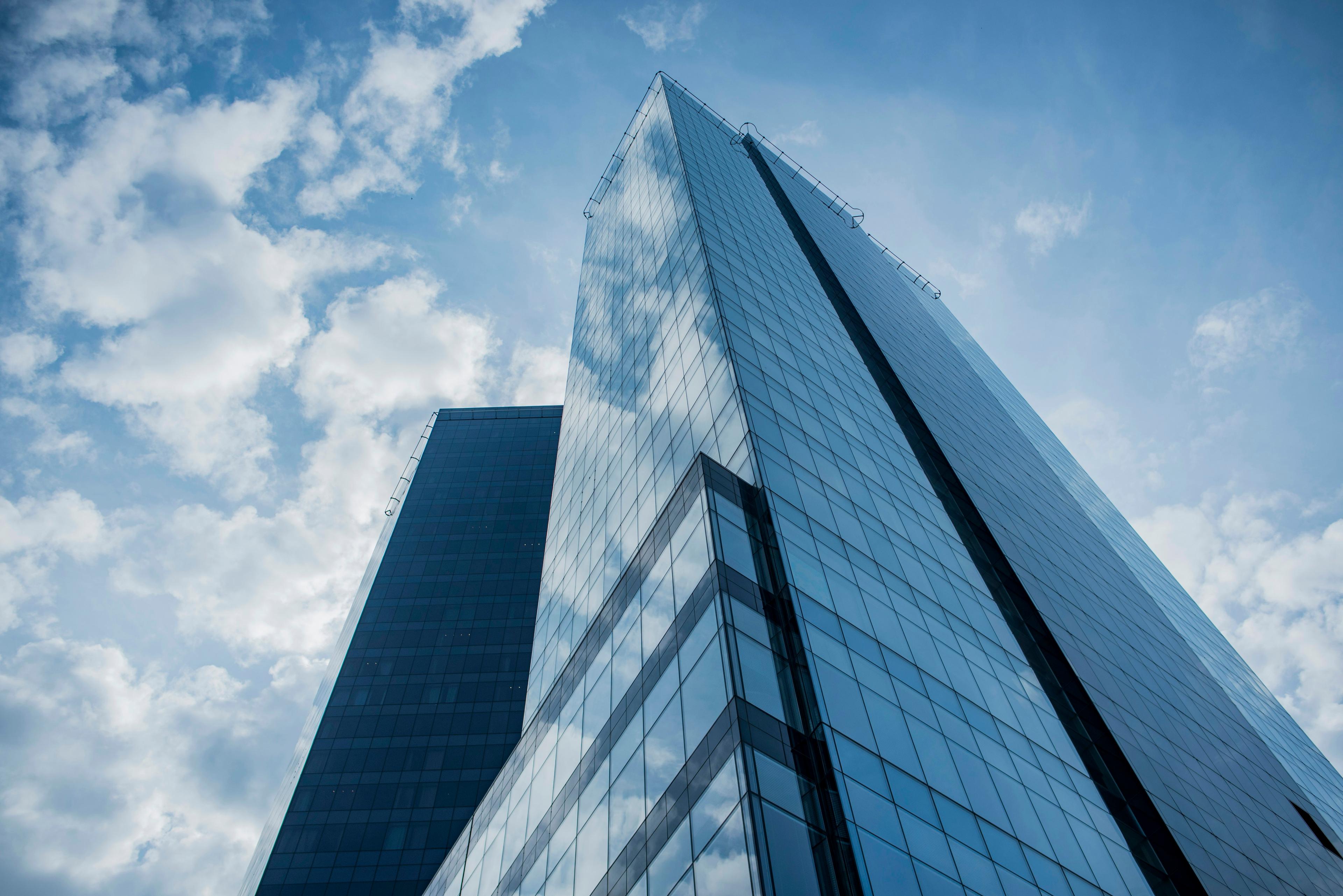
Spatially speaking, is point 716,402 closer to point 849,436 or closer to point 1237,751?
point 849,436

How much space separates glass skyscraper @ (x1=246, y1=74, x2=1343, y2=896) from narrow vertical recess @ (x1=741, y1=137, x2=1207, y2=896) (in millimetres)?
185

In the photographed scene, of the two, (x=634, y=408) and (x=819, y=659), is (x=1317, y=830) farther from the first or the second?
(x=634, y=408)

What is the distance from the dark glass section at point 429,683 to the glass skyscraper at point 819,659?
39.0 meters

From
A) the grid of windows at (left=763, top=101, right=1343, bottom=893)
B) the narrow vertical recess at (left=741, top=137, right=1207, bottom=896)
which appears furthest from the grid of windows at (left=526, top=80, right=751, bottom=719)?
the grid of windows at (left=763, top=101, right=1343, bottom=893)

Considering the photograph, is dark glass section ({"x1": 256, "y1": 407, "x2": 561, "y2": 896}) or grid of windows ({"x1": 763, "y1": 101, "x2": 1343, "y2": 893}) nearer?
grid of windows ({"x1": 763, "y1": 101, "x2": 1343, "y2": 893})

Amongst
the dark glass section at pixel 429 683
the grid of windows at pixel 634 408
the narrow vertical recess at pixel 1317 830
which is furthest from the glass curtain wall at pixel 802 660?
the dark glass section at pixel 429 683

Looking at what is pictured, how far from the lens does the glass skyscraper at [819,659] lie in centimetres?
2156

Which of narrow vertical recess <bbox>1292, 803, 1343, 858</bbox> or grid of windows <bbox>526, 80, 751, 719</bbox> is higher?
grid of windows <bbox>526, 80, 751, 719</bbox>

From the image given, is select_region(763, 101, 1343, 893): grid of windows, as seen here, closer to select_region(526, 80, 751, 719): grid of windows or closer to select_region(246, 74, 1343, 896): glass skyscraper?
select_region(246, 74, 1343, 896): glass skyscraper

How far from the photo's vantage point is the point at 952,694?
28703mm

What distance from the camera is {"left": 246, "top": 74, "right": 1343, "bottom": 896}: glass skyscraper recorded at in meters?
21.6

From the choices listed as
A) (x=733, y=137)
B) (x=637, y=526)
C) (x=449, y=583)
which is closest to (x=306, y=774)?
(x=449, y=583)

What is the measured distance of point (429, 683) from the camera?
9106cm

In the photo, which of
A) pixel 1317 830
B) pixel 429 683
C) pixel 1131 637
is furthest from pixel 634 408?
pixel 429 683
